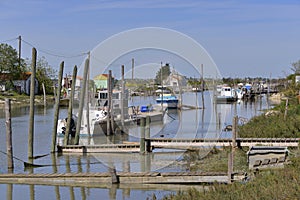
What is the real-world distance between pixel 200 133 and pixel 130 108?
6666mm

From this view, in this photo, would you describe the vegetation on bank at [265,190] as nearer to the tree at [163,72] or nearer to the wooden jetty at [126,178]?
the wooden jetty at [126,178]

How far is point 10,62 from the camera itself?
7581 cm

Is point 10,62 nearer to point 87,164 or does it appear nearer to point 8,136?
point 87,164

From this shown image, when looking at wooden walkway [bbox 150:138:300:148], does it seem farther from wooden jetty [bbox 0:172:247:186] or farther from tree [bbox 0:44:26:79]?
tree [bbox 0:44:26:79]

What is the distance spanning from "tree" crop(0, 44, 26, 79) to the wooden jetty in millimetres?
59582

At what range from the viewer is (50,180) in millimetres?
17734

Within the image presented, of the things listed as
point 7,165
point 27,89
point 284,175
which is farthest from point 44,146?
point 27,89

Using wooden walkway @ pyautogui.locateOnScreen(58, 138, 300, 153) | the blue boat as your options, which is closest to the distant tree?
the blue boat

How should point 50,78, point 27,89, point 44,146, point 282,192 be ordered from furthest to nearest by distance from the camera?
1. point 50,78
2. point 27,89
3. point 44,146
4. point 282,192

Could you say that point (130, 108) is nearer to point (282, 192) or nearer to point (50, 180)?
point (50, 180)

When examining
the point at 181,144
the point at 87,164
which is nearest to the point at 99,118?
the point at 181,144

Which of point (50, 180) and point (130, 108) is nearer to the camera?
point (50, 180)

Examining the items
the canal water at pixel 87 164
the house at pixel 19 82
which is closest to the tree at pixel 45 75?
the house at pixel 19 82

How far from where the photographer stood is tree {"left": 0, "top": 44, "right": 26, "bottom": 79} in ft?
247
